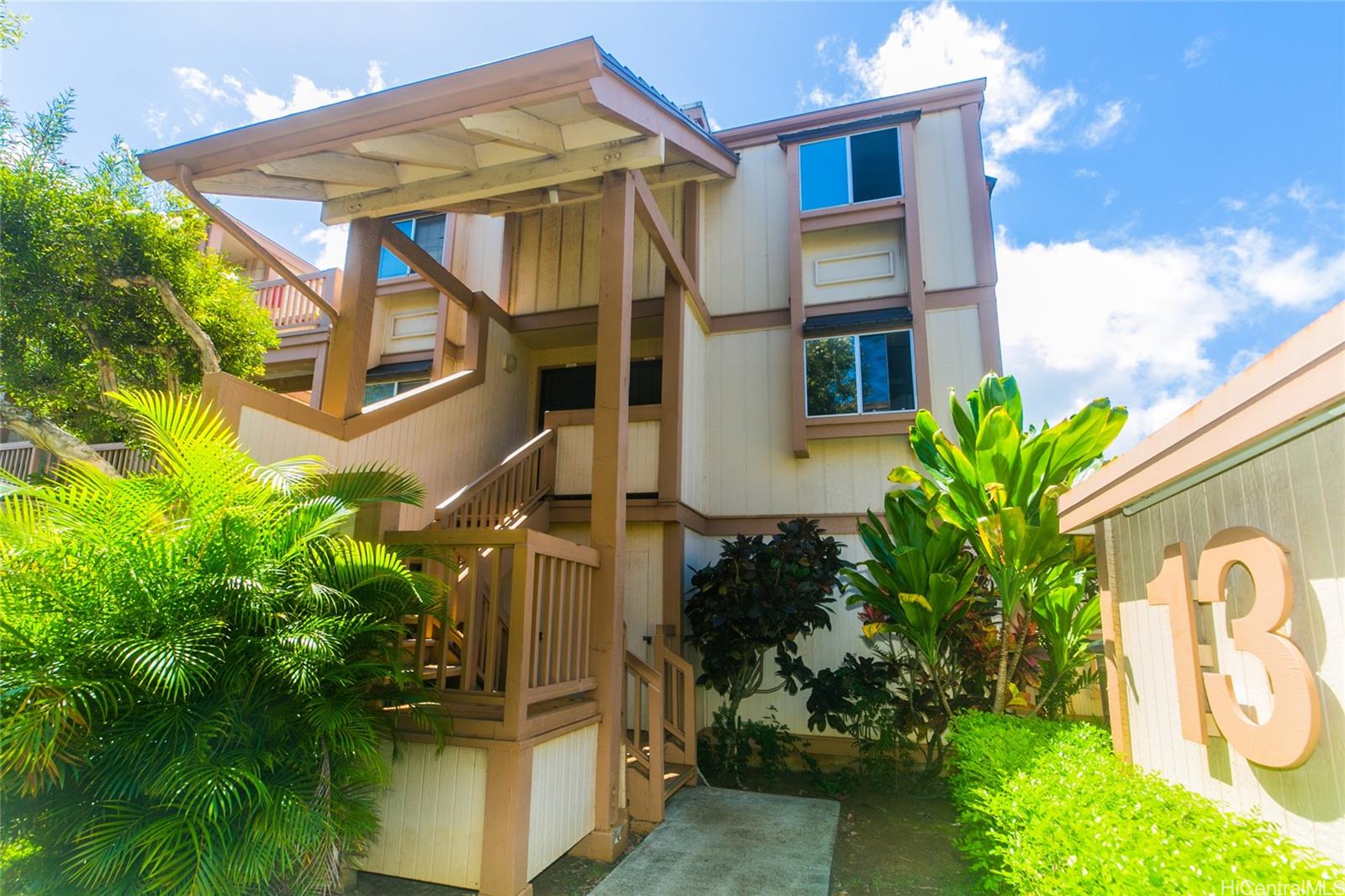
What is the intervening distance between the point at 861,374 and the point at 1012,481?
3.58 m

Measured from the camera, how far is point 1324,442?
1.94 metres

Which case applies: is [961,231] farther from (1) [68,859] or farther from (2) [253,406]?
(1) [68,859]

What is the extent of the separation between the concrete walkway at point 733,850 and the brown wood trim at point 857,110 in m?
7.94

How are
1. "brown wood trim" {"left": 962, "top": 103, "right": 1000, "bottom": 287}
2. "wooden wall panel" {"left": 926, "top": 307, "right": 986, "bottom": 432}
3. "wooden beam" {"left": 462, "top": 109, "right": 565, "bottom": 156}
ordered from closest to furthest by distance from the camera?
1. "wooden beam" {"left": 462, "top": 109, "right": 565, "bottom": 156}
2. "wooden wall panel" {"left": 926, "top": 307, "right": 986, "bottom": 432}
3. "brown wood trim" {"left": 962, "top": 103, "right": 1000, "bottom": 287}

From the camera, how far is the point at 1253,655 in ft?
7.14

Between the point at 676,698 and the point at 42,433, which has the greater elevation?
the point at 42,433

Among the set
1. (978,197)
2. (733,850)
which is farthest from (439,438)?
(978,197)

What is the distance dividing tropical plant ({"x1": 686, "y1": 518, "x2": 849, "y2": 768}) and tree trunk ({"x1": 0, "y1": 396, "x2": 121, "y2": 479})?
229 inches

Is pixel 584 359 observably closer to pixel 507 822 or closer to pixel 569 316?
pixel 569 316

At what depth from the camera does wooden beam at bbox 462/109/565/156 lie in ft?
16.1

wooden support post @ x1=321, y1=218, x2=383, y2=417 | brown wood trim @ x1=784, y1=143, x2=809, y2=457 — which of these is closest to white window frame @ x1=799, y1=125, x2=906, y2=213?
brown wood trim @ x1=784, y1=143, x2=809, y2=457

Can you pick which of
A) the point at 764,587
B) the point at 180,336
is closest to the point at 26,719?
the point at 764,587

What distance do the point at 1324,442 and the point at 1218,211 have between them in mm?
8666

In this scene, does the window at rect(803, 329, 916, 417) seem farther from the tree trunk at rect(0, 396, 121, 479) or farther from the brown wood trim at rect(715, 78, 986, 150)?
the tree trunk at rect(0, 396, 121, 479)
